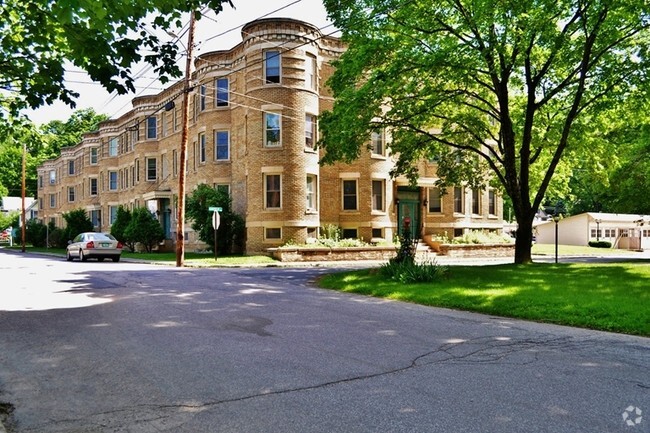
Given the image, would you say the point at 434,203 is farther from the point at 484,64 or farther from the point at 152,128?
Answer: the point at 152,128

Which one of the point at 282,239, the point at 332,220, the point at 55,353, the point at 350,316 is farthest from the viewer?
the point at 332,220

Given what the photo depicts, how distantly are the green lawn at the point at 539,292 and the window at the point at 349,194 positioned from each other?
1493cm

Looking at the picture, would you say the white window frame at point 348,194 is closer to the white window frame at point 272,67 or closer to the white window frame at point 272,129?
the white window frame at point 272,129

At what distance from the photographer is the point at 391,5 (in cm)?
1775

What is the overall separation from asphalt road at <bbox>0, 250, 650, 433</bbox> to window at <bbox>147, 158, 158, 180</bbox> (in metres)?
32.6

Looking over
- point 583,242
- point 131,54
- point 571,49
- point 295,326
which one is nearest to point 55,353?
point 295,326

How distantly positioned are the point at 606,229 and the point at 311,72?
138 feet

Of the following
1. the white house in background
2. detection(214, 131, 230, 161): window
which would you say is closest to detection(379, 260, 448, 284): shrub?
detection(214, 131, 230, 161): window

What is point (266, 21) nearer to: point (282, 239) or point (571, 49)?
point (282, 239)

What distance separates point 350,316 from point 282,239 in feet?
64.6

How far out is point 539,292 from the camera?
41.7 feet

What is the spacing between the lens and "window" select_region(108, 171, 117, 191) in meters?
51.2

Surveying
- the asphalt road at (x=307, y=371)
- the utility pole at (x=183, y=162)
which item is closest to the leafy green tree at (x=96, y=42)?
the asphalt road at (x=307, y=371)

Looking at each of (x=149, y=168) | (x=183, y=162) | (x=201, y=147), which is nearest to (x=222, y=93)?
(x=201, y=147)
